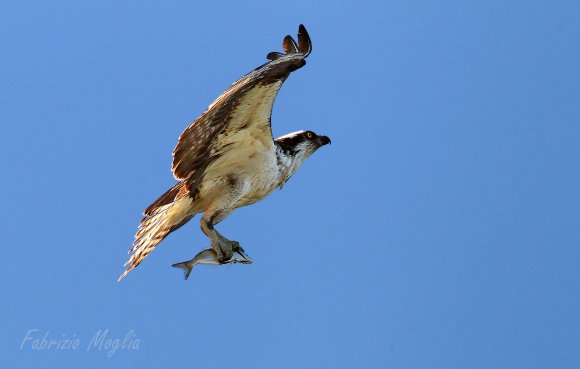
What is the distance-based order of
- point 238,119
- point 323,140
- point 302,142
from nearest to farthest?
point 238,119 → point 302,142 → point 323,140

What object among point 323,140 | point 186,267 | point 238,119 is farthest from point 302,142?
point 186,267

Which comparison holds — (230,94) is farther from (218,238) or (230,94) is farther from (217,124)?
(218,238)

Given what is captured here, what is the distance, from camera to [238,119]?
1312cm

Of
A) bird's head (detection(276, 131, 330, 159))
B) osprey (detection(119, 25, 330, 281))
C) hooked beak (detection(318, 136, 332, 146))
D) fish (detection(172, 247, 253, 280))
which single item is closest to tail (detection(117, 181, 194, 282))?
osprey (detection(119, 25, 330, 281))

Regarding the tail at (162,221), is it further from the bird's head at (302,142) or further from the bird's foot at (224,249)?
the bird's head at (302,142)

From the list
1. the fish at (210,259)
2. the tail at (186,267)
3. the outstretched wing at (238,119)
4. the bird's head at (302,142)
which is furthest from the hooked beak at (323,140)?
the tail at (186,267)

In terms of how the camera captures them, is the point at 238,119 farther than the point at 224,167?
No

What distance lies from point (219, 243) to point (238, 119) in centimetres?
122

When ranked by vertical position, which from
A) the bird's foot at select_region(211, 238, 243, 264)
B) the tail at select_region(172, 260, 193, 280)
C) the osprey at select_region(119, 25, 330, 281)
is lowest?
the tail at select_region(172, 260, 193, 280)

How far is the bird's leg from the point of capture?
13.7 m

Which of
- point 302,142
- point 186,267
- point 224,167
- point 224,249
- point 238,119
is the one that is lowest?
point 186,267

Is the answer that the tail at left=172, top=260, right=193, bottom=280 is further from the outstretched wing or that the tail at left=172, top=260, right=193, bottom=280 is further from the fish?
the outstretched wing

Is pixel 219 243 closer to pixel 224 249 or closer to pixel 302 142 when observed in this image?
pixel 224 249

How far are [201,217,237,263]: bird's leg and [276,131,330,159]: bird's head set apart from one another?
967 mm
